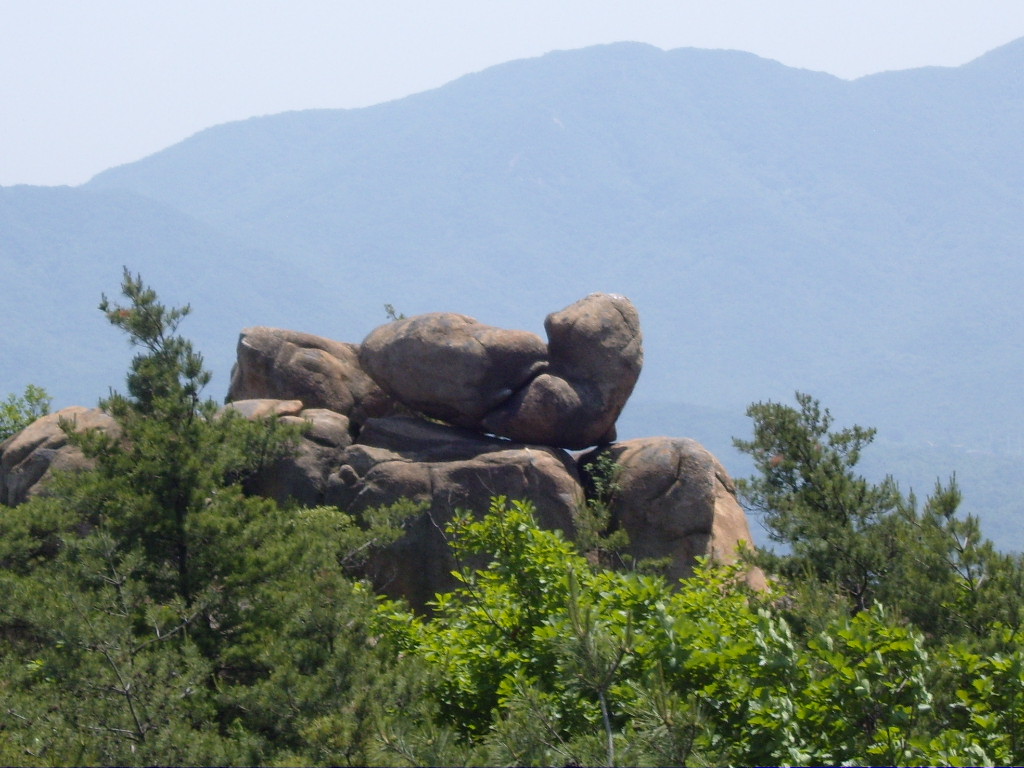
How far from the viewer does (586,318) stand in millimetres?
20281

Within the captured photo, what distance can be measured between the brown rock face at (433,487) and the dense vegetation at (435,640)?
3552mm

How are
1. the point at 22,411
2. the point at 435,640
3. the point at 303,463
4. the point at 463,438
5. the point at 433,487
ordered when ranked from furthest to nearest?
the point at 22,411 < the point at 463,438 < the point at 303,463 < the point at 433,487 < the point at 435,640

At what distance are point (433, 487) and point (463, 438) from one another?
155cm

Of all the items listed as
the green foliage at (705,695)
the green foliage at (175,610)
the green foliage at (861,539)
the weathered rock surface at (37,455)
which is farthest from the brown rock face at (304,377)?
the green foliage at (705,695)

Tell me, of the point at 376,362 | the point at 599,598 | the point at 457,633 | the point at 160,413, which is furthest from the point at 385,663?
the point at 376,362

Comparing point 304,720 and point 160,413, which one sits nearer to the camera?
point 304,720

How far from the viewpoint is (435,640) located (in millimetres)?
11375

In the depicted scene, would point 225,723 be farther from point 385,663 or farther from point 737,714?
point 737,714

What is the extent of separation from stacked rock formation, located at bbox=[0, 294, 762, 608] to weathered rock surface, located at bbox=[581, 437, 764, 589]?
0.02m

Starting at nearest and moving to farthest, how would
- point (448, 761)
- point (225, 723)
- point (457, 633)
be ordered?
point (448, 761) → point (225, 723) → point (457, 633)

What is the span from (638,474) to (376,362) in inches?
191

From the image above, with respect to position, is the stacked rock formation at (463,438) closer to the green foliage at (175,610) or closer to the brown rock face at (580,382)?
the brown rock face at (580,382)

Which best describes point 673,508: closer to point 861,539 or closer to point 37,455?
point 861,539

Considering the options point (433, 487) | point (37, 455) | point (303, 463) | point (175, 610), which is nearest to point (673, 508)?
point (433, 487)
